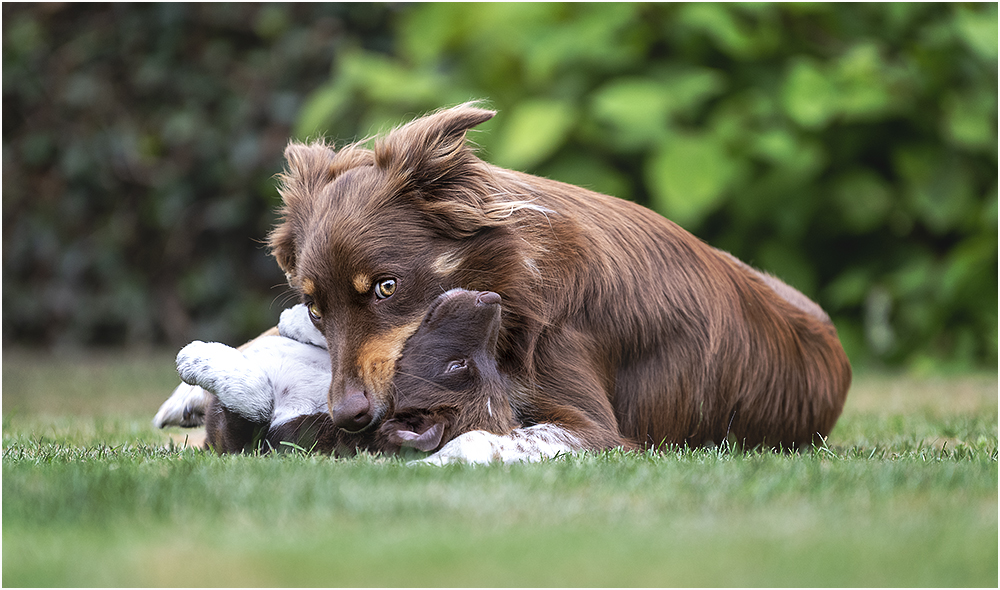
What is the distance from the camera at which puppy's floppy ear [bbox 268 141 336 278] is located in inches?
164

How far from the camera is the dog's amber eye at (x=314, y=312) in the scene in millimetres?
3862

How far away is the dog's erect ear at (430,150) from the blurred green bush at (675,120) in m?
4.19

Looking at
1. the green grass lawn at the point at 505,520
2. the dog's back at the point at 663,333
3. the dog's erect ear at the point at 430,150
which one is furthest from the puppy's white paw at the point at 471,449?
the dog's erect ear at the point at 430,150

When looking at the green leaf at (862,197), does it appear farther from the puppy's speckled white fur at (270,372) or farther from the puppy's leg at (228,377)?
the puppy's leg at (228,377)

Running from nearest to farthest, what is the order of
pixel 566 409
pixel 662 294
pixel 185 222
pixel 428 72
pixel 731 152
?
pixel 566 409, pixel 662 294, pixel 731 152, pixel 428 72, pixel 185 222

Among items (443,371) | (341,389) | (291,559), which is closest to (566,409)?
(443,371)

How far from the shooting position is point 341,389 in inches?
140

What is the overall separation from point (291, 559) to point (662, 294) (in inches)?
92.1

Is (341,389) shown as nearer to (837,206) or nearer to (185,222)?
(837,206)

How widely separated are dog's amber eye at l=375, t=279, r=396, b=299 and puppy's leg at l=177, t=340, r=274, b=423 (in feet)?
1.96

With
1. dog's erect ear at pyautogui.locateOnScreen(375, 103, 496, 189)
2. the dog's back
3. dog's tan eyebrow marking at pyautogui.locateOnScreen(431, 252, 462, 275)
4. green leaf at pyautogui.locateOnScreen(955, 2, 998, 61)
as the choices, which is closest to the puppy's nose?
dog's tan eyebrow marking at pyautogui.locateOnScreen(431, 252, 462, 275)

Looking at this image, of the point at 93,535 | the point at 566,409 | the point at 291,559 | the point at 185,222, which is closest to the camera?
the point at 291,559

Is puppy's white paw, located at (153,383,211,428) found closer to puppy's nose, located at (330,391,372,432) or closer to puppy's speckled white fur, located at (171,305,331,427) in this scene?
puppy's speckled white fur, located at (171,305,331,427)

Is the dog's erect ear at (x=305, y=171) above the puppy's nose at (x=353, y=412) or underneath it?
above
